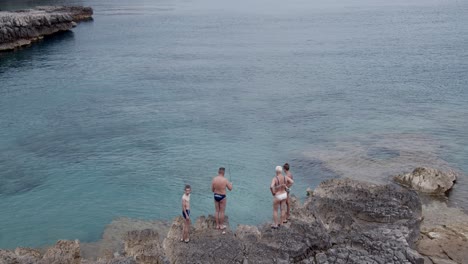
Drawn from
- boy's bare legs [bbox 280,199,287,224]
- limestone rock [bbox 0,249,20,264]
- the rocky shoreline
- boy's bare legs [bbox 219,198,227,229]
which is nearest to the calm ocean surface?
the rocky shoreline

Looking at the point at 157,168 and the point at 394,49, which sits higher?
the point at 394,49

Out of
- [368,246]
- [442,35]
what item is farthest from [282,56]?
[368,246]

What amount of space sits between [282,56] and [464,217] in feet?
162

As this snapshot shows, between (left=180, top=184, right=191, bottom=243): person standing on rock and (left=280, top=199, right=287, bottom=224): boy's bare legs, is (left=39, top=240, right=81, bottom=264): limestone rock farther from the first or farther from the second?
(left=280, top=199, right=287, bottom=224): boy's bare legs

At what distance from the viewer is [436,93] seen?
51.8 metres

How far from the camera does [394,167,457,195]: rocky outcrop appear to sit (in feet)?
98.3

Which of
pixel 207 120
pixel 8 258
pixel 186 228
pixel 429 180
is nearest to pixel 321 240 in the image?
pixel 186 228

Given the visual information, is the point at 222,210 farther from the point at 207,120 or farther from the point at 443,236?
the point at 207,120

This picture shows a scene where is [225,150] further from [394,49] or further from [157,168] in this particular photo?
[394,49]

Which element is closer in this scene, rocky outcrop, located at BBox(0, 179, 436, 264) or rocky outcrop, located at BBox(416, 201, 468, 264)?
rocky outcrop, located at BBox(0, 179, 436, 264)

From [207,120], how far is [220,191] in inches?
995

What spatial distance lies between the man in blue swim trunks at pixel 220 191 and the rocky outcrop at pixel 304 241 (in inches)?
20.2

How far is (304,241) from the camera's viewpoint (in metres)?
20.3

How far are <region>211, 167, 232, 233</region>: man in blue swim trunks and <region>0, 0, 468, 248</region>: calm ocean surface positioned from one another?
680 centimetres
